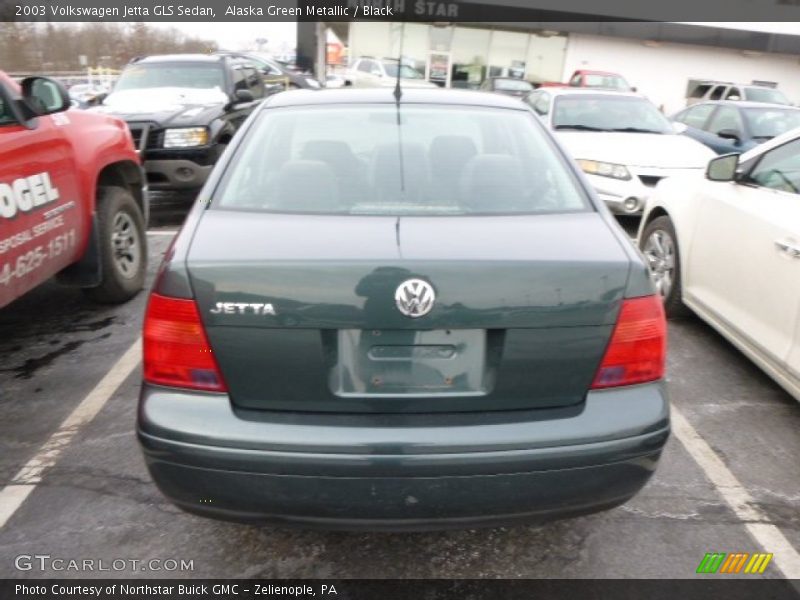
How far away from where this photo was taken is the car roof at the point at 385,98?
10.1 ft

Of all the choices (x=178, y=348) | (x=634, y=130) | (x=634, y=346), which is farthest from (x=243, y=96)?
(x=634, y=346)

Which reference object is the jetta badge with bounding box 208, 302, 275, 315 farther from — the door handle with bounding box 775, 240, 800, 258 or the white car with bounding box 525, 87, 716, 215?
the white car with bounding box 525, 87, 716, 215

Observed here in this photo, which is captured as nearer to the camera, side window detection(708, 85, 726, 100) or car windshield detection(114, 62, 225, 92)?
car windshield detection(114, 62, 225, 92)

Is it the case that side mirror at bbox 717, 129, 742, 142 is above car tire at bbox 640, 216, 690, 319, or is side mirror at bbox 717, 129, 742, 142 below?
above

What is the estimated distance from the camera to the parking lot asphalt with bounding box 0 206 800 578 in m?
2.40

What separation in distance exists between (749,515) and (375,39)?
30.1 meters

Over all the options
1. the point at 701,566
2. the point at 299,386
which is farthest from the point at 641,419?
the point at 299,386

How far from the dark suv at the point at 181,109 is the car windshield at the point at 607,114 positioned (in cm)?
390

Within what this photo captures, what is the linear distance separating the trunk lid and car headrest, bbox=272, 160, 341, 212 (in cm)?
40

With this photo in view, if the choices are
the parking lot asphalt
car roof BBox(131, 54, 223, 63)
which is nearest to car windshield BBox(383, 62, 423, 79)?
car roof BBox(131, 54, 223, 63)

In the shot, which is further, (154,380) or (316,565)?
(316,565)

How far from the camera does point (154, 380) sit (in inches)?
81.2

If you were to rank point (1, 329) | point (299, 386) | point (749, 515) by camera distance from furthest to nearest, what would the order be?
point (1, 329) < point (749, 515) < point (299, 386)

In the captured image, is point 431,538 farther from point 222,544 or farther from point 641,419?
point 641,419
